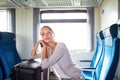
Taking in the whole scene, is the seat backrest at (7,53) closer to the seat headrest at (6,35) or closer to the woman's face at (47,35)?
the seat headrest at (6,35)

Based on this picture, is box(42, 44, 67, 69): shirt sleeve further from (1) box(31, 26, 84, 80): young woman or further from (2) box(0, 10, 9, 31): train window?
(2) box(0, 10, 9, 31): train window

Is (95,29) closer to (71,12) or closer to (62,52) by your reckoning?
(71,12)

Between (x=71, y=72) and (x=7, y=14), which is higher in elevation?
(x=7, y=14)

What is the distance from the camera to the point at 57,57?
1811mm

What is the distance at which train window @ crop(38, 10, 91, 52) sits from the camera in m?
5.41

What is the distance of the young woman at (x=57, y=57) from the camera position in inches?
71.5

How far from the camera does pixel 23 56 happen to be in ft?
17.9

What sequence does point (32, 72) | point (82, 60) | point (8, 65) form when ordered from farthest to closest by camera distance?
1. point (82, 60)
2. point (8, 65)
3. point (32, 72)

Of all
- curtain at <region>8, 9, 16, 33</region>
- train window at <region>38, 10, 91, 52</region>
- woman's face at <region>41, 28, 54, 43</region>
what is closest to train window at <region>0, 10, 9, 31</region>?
curtain at <region>8, 9, 16, 33</region>

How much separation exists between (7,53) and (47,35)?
3.10 metres

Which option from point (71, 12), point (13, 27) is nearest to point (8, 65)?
point (13, 27)

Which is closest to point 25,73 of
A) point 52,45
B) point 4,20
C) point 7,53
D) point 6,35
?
point 52,45

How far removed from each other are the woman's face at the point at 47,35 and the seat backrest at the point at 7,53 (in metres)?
2.64

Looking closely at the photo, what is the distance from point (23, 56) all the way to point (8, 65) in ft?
3.03
